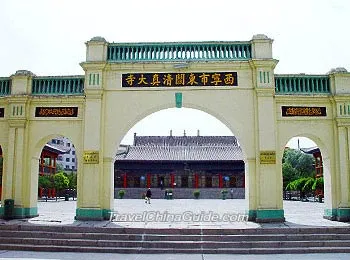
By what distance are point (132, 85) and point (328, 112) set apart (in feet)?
22.0

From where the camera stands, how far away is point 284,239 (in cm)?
1026

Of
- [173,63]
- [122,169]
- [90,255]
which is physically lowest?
[90,255]

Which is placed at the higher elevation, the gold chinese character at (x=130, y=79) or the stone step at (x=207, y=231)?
the gold chinese character at (x=130, y=79)

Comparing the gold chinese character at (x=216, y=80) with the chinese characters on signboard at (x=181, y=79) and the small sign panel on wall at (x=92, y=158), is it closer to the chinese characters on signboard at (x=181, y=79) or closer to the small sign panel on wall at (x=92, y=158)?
the chinese characters on signboard at (x=181, y=79)

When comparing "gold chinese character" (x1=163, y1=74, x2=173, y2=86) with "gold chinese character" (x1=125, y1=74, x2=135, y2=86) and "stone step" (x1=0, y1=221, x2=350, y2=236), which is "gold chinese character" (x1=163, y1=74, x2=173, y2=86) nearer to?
"gold chinese character" (x1=125, y1=74, x2=135, y2=86)

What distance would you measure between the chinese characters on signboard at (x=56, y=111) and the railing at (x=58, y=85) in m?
0.56

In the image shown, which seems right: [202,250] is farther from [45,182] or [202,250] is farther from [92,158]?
[45,182]

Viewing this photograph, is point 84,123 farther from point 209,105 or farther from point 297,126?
point 297,126

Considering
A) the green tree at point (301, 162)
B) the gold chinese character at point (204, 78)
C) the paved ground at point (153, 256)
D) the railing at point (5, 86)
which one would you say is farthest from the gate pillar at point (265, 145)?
the green tree at point (301, 162)

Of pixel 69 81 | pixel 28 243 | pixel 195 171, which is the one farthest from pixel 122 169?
pixel 28 243

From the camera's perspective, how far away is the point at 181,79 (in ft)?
43.8

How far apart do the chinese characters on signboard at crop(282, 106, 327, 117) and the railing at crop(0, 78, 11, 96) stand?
32.0 feet

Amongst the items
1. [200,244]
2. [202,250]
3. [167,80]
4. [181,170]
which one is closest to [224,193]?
[181,170]

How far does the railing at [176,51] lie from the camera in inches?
529
